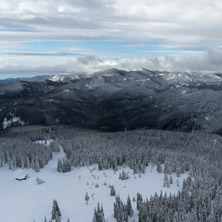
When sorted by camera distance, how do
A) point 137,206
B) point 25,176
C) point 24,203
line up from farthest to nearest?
point 25,176, point 24,203, point 137,206

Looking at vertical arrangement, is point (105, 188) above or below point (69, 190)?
above

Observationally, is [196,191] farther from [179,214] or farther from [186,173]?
[186,173]

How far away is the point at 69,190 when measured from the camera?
72312 millimetres

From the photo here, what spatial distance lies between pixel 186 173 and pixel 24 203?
164 ft

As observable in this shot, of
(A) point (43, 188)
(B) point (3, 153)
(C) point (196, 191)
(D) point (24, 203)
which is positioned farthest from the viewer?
(B) point (3, 153)

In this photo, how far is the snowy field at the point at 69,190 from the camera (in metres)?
59.1

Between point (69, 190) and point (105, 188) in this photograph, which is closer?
point (105, 188)

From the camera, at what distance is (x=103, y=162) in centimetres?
8619

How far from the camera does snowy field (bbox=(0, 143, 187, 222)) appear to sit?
5909cm

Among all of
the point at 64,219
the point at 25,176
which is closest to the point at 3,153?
the point at 25,176

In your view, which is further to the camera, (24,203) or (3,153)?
(3,153)

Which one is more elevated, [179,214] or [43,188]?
[179,214]

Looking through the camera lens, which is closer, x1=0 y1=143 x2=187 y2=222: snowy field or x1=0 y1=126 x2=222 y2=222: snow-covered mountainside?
x1=0 y1=126 x2=222 y2=222: snow-covered mountainside

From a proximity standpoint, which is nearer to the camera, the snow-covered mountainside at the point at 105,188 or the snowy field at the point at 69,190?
the snow-covered mountainside at the point at 105,188
